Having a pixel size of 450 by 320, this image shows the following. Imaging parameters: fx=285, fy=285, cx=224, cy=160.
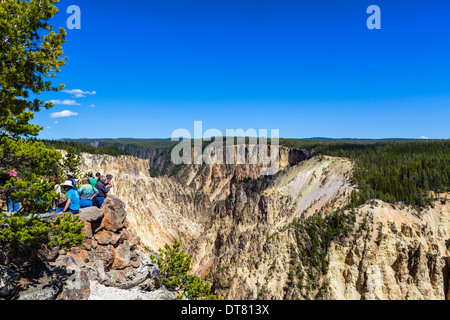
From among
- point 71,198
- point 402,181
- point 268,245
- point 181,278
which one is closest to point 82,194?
point 71,198

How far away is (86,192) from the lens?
10.9 metres

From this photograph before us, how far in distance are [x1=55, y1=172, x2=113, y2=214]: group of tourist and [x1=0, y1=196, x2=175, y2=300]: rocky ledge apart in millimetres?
Answer: 386

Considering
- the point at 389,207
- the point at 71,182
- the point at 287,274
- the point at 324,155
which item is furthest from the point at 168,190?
the point at 71,182

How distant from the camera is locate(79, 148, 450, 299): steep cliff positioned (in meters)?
26.8

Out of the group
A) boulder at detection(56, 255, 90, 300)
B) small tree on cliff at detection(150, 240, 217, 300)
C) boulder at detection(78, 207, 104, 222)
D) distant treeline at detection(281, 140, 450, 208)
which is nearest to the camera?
boulder at detection(56, 255, 90, 300)

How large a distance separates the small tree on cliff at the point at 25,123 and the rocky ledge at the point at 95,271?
1014mm

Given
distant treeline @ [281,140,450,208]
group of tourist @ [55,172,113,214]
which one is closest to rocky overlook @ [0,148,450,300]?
group of tourist @ [55,172,113,214]

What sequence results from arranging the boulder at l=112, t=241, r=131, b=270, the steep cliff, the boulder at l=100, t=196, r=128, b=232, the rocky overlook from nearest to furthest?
the rocky overlook → the boulder at l=112, t=241, r=131, b=270 → the boulder at l=100, t=196, r=128, b=232 → the steep cliff

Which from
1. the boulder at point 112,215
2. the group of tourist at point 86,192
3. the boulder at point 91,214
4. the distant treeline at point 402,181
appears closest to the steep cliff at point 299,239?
the distant treeline at point 402,181

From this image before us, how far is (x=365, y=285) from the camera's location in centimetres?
2708

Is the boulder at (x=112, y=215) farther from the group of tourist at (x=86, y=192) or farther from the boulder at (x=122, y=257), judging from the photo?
the boulder at (x=122, y=257)

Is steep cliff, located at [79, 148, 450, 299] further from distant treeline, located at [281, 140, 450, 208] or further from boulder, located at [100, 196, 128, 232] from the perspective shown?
boulder, located at [100, 196, 128, 232]

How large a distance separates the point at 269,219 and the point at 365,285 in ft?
74.6

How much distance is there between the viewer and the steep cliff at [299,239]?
87.9 ft
